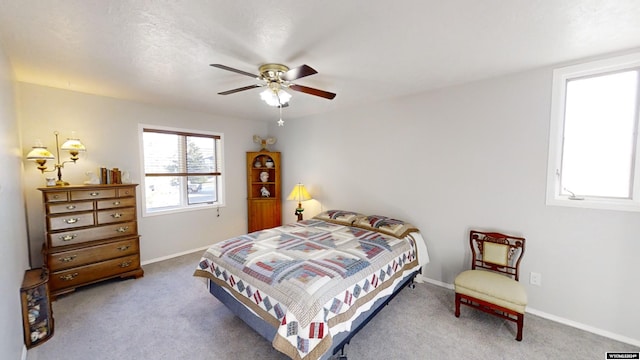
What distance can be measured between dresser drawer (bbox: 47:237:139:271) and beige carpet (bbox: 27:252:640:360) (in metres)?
0.38

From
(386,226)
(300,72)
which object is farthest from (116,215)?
(386,226)

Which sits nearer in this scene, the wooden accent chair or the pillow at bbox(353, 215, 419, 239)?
the wooden accent chair

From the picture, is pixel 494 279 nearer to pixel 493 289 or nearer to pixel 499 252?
pixel 493 289

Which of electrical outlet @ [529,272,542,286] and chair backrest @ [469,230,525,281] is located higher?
chair backrest @ [469,230,525,281]

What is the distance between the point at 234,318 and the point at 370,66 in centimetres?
281

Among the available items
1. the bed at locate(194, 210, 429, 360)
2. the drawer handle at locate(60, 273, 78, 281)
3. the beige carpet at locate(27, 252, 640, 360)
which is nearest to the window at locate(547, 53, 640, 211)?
the beige carpet at locate(27, 252, 640, 360)

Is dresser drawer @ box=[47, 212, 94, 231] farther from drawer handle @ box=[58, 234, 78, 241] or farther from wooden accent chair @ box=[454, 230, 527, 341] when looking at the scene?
wooden accent chair @ box=[454, 230, 527, 341]

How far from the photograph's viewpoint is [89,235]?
2945mm

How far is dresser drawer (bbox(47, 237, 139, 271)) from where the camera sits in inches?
107

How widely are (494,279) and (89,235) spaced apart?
447cm

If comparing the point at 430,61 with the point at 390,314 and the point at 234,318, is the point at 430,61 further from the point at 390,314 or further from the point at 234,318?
the point at 234,318

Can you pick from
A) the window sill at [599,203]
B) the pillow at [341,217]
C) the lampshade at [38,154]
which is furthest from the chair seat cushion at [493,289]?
the lampshade at [38,154]

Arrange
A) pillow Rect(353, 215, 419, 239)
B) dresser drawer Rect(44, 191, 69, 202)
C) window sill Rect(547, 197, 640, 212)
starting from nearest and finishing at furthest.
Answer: window sill Rect(547, 197, 640, 212), dresser drawer Rect(44, 191, 69, 202), pillow Rect(353, 215, 419, 239)

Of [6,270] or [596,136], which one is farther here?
[596,136]
